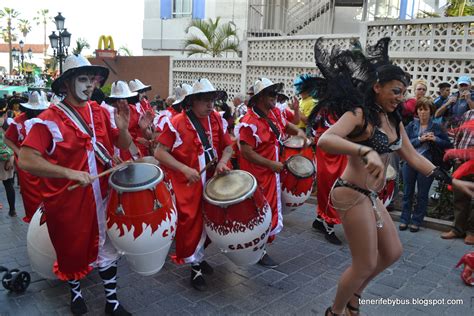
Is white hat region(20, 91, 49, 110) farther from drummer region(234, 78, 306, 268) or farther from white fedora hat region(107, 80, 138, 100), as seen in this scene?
drummer region(234, 78, 306, 268)

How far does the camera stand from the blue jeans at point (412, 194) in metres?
6.05

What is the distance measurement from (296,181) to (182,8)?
2057 centimetres

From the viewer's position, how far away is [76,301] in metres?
3.63

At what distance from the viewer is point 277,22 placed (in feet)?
54.3

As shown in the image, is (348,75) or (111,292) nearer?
(348,75)

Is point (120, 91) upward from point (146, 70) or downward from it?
downward

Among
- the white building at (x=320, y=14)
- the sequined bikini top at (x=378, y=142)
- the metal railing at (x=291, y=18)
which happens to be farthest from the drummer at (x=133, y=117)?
the metal railing at (x=291, y=18)

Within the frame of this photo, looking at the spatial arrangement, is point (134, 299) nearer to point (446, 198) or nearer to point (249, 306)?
point (249, 306)

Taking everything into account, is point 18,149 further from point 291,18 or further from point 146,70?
point 146,70

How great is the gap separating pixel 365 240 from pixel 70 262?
228 centimetres

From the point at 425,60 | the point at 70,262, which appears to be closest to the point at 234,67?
the point at 425,60

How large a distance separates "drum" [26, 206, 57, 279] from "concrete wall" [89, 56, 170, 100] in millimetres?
15696

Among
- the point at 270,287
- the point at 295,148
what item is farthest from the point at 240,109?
the point at 270,287

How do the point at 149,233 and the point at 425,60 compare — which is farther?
the point at 425,60
